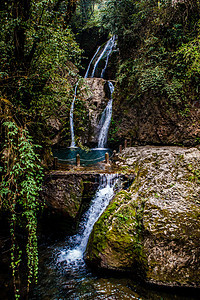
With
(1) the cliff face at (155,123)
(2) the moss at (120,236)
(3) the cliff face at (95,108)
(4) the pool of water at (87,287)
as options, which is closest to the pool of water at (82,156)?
(3) the cliff face at (95,108)

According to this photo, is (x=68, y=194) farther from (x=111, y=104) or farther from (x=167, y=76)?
(x=111, y=104)

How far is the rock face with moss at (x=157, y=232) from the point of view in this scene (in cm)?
391

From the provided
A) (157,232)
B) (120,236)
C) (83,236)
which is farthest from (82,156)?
(157,232)

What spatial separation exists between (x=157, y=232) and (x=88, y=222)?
296 cm

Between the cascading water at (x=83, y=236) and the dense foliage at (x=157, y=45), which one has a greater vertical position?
the dense foliage at (x=157, y=45)

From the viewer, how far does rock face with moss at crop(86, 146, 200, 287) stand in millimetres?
3910

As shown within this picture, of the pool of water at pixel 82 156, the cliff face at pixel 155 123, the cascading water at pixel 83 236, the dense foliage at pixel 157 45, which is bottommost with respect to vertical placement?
the cascading water at pixel 83 236

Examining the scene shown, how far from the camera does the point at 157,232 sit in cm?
418

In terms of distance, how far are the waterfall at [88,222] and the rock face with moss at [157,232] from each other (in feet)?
2.21

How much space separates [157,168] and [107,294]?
3.95 metres

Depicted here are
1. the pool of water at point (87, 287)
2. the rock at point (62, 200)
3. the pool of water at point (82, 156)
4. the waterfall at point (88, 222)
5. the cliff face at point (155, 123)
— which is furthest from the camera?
the pool of water at point (82, 156)

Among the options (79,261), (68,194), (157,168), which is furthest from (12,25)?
(79,261)

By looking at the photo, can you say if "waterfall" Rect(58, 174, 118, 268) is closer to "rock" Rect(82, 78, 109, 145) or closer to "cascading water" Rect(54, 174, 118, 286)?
"cascading water" Rect(54, 174, 118, 286)

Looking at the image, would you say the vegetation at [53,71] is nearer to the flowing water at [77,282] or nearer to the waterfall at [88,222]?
the flowing water at [77,282]
